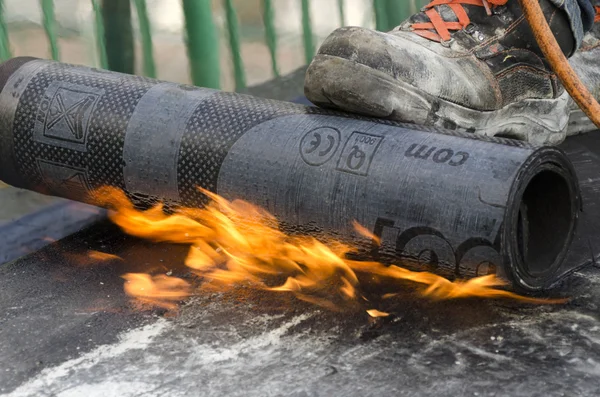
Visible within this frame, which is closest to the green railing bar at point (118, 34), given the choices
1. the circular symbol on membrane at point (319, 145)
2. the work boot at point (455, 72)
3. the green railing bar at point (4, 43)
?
the green railing bar at point (4, 43)

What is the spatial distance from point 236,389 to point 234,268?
2.25ft

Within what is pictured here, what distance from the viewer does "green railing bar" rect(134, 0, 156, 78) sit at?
3342 millimetres

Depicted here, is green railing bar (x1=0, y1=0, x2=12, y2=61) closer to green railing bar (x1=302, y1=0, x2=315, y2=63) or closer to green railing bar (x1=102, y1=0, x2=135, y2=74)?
green railing bar (x1=102, y1=0, x2=135, y2=74)

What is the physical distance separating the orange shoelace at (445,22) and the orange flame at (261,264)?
84cm

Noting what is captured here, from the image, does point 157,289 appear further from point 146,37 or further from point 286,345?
point 146,37

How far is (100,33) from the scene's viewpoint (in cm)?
324

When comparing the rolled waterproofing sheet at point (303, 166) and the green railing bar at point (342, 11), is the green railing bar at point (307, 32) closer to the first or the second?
the green railing bar at point (342, 11)

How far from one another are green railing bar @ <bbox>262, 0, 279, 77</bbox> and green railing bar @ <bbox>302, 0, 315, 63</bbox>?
0.81ft

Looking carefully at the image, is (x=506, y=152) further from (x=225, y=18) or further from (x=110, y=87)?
(x=225, y=18)

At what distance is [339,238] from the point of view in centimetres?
227

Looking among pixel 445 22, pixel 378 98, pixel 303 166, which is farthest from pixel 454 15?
pixel 303 166

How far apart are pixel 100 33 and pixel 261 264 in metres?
1.21

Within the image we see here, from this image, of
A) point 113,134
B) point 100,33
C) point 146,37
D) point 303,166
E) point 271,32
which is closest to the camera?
point 303,166

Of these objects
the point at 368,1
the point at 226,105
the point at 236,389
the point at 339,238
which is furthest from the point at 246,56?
the point at 236,389
